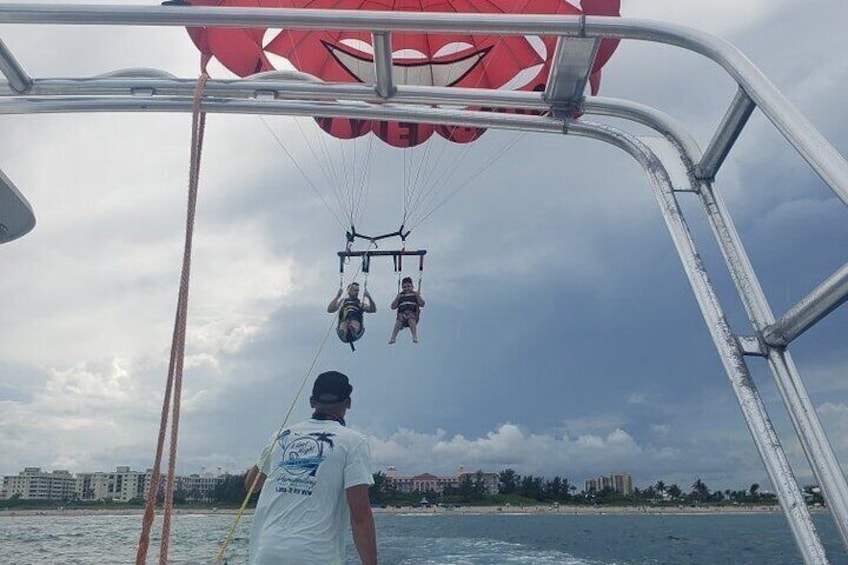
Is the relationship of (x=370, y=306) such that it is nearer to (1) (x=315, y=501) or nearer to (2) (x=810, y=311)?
(1) (x=315, y=501)

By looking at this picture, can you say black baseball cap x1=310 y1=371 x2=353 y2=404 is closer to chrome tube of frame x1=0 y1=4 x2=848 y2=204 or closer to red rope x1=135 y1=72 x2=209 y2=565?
red rope x1=135 y1=72 x2=209 y2=565

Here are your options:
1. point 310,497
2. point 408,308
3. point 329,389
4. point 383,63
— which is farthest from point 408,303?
point 383,63

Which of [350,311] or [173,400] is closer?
[173,400]

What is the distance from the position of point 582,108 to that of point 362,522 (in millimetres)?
1585

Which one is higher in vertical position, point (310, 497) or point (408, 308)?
point (408, 308)

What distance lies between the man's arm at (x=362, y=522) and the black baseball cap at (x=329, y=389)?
0.36m

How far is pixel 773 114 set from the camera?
5.95ft

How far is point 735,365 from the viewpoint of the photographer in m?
1.97

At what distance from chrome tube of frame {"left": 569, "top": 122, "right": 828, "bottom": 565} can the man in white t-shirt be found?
133 centimetres

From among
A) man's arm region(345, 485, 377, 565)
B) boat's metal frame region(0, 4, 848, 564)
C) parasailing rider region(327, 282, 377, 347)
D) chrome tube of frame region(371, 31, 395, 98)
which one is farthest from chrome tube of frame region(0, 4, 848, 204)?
parasailing rider region(327, 282, 377, 347)

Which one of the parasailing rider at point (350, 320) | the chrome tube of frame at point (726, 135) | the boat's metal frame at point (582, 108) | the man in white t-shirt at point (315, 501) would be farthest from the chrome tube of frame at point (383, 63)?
the parasailing rider at point (350, 320)

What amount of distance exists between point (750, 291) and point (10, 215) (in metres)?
2.14

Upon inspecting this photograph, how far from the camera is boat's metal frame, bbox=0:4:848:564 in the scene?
1783mm

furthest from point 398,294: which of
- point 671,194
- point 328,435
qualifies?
point 671,194
